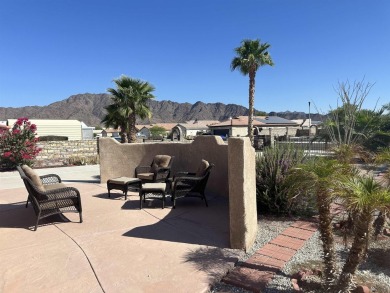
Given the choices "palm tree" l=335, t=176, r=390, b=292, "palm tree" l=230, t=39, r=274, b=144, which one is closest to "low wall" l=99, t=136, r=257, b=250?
"palm tree" l=335, t=176, r=390, b=292

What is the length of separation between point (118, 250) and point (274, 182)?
9.96 feet

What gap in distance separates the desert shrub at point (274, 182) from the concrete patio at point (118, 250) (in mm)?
814

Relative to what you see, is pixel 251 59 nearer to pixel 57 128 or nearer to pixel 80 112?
pixel 57 128

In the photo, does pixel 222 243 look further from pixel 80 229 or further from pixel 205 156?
pixel 205 156

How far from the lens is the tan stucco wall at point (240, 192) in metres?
3.70

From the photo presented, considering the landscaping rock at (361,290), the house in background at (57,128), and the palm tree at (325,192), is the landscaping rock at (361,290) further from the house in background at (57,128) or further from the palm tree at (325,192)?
the house in background at (57,128)

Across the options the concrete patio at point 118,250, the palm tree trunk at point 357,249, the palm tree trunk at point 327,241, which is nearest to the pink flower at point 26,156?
the concrete patio at point 118,250

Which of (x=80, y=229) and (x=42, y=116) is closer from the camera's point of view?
(x=80, y=229)

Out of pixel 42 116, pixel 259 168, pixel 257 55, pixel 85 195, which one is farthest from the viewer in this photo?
pixel 42 116

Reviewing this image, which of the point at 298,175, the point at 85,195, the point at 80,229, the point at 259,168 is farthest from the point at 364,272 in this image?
the point at 85,195

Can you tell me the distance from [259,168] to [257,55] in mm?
22155

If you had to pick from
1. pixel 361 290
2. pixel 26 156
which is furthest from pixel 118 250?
pixel 26 156

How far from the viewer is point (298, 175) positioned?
120 inches

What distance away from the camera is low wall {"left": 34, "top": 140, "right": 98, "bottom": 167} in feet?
52.2
